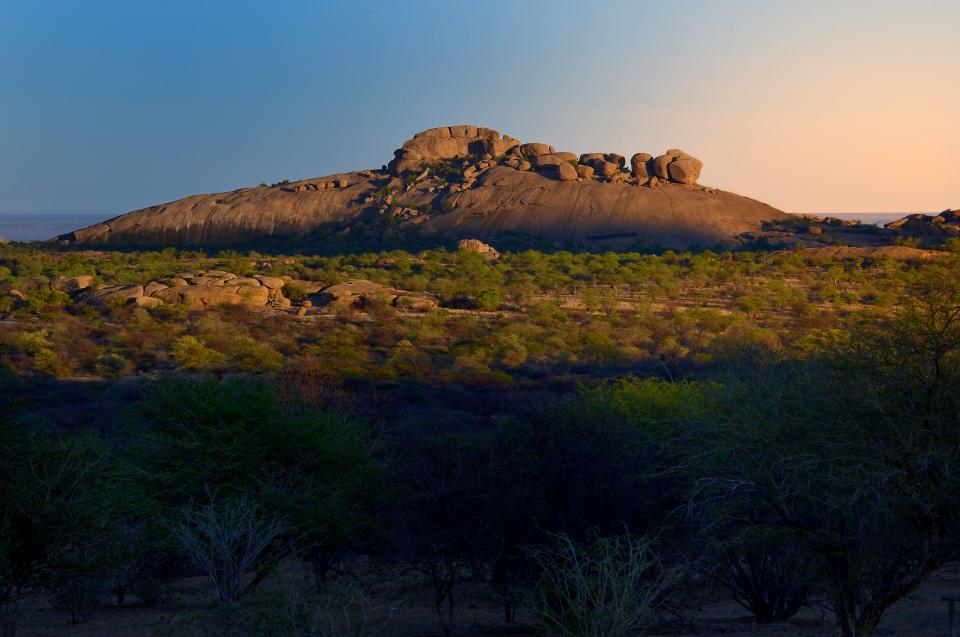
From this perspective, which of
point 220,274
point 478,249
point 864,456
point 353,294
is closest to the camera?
point 864,456

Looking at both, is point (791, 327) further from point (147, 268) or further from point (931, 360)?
point (147, 268)

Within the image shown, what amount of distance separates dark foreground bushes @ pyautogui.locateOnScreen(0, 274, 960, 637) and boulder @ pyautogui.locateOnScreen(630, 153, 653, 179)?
299 ft

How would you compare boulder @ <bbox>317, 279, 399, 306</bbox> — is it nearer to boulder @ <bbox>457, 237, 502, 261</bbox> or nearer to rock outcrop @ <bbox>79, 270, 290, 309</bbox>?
rock outcrop @ <bbox>79, 270, 290, 309</bbox>

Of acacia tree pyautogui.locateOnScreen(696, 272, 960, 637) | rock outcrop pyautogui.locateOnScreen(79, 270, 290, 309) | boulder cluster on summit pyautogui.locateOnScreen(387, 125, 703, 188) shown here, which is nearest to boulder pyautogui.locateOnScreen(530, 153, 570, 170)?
boulder cluster on summit pyautogui.locateOnScreen(387, 125, 703, 188)

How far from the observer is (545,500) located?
560 inches

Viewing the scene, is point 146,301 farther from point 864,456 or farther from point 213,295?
point 864,456

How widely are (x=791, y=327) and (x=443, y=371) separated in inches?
807

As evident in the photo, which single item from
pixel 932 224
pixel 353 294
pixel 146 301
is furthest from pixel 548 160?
pixel 146 301

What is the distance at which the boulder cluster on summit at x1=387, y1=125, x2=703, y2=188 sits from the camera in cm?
10869

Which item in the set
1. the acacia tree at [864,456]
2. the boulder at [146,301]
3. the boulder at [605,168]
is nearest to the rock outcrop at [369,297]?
the boulder at [146,301]

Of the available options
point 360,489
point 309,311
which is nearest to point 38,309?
point 309,311

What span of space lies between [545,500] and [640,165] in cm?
9948

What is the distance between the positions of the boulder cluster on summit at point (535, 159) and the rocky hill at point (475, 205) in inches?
5.9

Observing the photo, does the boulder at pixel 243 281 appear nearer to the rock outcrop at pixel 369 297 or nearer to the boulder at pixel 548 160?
the rock outcrop at pixel 369 297
